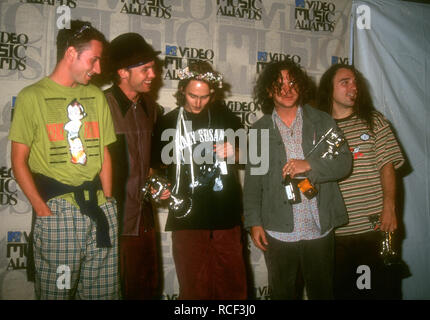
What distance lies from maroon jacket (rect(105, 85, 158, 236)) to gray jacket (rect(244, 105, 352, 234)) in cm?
83

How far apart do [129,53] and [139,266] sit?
168cm

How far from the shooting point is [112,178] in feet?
6.98

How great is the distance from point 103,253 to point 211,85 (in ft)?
4.80

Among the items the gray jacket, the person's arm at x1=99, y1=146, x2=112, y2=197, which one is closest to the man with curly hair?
the gray jacket

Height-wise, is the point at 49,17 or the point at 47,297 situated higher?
the point at 49,17

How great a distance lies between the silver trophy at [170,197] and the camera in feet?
7.23

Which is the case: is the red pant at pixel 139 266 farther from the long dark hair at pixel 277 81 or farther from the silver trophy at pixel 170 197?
the long dark hair at pixel 277 81

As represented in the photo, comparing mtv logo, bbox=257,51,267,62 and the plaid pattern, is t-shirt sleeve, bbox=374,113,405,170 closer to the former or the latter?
mtv logo, bbox=257,51,267,62

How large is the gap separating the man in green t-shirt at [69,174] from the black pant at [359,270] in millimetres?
1736

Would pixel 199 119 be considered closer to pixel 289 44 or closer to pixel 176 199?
pixel 176 199

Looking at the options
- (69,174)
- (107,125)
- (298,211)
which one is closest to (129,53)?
(107,125)

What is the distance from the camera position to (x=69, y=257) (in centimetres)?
184

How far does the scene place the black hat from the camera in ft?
7.52

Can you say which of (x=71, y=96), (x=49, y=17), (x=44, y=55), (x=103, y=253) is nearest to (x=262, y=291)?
(x=103, y=253)
